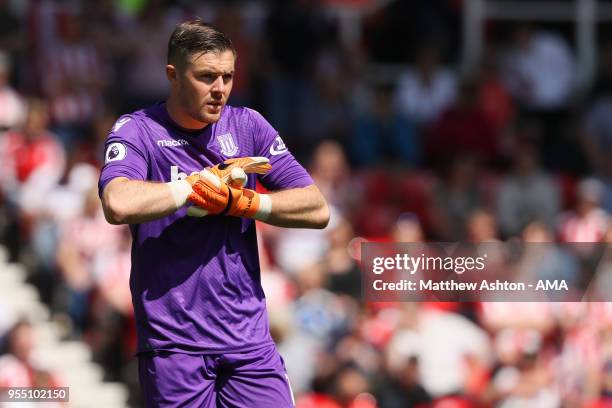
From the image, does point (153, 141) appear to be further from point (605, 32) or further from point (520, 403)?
point (605, 32)

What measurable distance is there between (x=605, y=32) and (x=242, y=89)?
4.57m

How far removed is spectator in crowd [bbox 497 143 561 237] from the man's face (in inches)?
310

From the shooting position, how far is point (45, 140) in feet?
37.9

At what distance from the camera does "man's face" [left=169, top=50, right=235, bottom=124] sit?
189 inches

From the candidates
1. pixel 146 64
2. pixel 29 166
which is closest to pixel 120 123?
pixel 29 166

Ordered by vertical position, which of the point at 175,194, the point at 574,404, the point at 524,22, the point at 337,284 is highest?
the point at 524,22

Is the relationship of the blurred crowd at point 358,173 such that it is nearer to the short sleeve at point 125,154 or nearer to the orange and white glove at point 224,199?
the short sleeve at point 125,154

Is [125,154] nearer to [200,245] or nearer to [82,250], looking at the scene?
[200,245]

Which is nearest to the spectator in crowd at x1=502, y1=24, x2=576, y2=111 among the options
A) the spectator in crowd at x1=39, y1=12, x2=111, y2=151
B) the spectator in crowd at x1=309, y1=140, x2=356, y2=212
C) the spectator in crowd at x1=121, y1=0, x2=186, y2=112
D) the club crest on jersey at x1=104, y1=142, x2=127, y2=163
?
the spectator in crowd at x1=309, y1=140, x2=356, y2=212

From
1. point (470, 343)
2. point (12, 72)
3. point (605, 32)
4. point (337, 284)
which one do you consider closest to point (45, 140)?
point (12, 72)

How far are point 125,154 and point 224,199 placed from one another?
0.44m

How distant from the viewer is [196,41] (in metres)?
4.80

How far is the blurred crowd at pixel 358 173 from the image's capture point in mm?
10125

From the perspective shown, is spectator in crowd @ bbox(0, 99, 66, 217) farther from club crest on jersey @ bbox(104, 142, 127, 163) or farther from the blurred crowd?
club crest on jersey @ bbox(104, 142, 127, 163)
